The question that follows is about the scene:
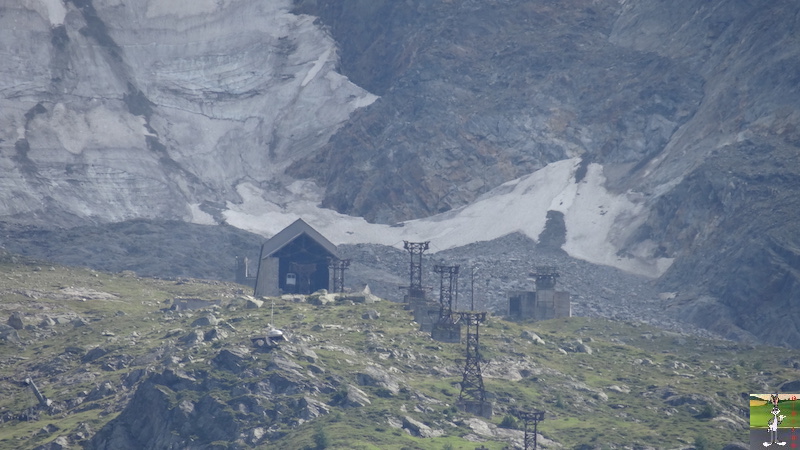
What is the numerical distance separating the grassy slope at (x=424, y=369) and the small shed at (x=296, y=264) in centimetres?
499

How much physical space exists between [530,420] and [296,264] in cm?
5207

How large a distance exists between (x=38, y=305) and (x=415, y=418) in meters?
58.2

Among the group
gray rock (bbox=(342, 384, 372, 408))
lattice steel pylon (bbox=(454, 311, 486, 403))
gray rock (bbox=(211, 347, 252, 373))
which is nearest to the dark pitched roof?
lattice steel pylon (bbox=(454, 311, 486, 403))

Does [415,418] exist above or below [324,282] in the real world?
below

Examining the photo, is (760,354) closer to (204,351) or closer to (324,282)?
(324,282)

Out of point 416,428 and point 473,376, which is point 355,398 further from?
point 473,376

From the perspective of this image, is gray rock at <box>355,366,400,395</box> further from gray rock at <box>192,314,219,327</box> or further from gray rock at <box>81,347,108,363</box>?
gray rock at <box>81,347,108,363</box>

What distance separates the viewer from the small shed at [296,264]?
175 metres

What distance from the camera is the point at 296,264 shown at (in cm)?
17500

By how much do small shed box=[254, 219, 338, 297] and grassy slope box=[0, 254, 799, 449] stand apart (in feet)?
16.4

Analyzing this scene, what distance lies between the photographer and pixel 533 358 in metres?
148

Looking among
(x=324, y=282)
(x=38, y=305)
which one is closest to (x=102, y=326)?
(x=38, y=305)

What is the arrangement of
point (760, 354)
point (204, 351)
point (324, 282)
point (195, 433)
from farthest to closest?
point (324, 282) < point (760, 354) < point (204, 351) < point (195, 433)

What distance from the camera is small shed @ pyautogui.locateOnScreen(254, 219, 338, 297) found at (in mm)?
174875
